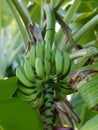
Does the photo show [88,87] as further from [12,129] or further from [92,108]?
[12,129]

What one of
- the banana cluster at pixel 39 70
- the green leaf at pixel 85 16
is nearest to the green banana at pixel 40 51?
the banana cluster at pixel 39 70

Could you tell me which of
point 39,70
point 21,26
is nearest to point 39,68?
point 39,70

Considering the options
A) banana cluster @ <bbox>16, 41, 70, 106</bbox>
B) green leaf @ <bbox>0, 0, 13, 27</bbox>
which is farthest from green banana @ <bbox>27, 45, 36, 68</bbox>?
green leaf @ <bbox>0, 0, 13, 27</bbox>

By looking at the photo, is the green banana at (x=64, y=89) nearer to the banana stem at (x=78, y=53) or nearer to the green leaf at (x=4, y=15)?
the banana stem at (x=78, y=53)

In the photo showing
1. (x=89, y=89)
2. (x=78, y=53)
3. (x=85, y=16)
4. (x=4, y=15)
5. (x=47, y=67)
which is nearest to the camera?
(x=89, y=89)

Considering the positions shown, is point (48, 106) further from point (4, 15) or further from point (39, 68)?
point (4, 15)

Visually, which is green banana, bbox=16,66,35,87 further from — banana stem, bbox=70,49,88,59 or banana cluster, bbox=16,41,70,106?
banana stem, bbox=70,49,88,59
